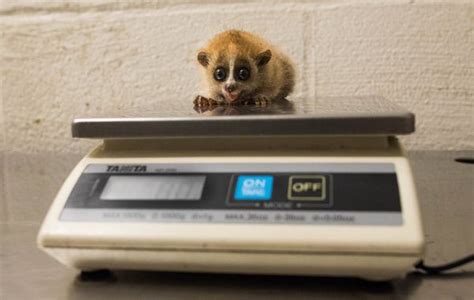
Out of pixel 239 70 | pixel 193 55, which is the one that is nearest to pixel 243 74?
pixel 239 70

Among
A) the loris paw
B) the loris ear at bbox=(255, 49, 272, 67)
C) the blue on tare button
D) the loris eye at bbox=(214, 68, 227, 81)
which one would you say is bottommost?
the loris paw

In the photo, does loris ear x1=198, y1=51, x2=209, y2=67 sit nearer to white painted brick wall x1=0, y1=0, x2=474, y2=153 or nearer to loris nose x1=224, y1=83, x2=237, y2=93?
loris nose x1=224, y1=83, x2=237, y2=93

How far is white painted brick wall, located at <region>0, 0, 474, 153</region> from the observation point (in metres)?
1.35

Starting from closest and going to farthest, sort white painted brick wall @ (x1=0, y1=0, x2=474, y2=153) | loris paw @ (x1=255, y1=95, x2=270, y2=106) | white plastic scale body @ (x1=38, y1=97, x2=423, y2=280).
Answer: white plastic scale body @ (x1=38, y1=97, x2=423, y2=280), loris paw @ (x1=255, y1=95, x2=270, y2=106), white painted brick wall @ (x1=0, y1=0, x2=474, y2=153)

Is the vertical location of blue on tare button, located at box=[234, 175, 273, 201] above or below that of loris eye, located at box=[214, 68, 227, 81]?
above

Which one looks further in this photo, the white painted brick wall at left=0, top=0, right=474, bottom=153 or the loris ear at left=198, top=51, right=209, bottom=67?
the white painted brick wall at left=0, top=0, right=474, bottom=153

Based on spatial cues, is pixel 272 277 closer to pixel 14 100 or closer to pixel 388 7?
pixel 388 7

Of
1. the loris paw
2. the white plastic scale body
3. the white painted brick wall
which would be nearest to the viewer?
the white plastic scale body

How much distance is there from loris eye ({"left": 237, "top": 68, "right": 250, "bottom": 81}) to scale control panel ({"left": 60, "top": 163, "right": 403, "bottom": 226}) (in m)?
0.45

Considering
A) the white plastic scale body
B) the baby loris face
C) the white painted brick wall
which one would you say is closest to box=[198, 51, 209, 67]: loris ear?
the baby loris face

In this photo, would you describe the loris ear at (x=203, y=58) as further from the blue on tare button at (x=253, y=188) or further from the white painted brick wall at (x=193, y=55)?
the blue on tare button at (x=253, y=188)

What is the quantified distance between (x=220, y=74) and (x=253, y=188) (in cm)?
50

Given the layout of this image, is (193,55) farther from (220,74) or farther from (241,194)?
(241,194)

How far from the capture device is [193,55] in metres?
1.42
